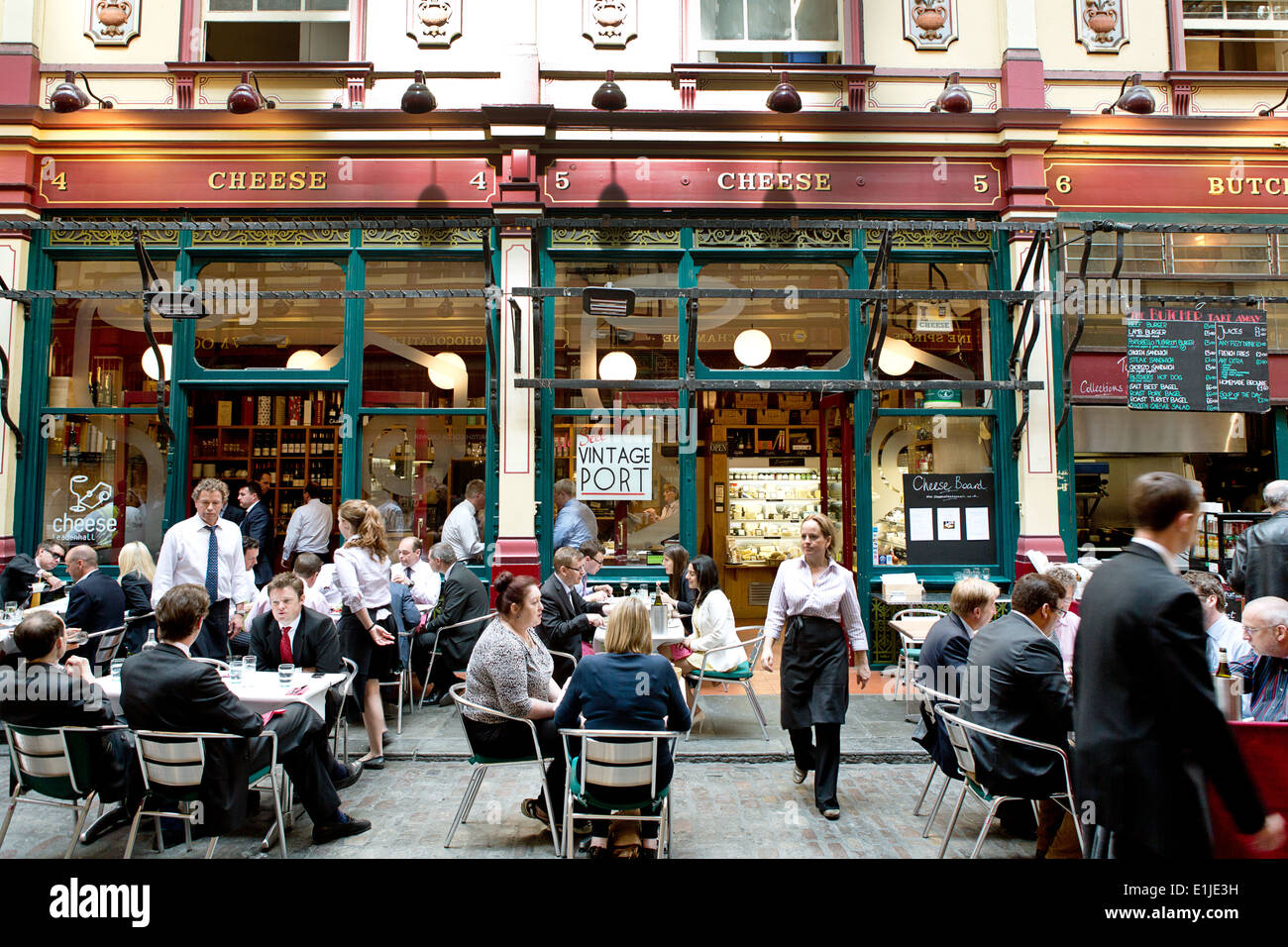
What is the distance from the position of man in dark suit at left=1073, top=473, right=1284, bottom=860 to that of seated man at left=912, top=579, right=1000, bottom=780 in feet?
5.93

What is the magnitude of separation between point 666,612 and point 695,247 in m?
4.40

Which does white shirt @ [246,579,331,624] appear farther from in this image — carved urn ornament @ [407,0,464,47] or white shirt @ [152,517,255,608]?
carved urn ornament @ [407,0,464,47]

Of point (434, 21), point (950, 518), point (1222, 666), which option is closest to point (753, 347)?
point (950, 518)

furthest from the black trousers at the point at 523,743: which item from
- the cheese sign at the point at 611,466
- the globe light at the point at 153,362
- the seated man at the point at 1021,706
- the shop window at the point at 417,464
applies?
the globe light at the point at 153,362

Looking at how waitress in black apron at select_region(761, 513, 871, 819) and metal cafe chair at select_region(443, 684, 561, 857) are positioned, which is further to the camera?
waitress in black apron at select_region(761, 513, 871, 819)

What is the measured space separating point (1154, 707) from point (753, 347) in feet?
22.3

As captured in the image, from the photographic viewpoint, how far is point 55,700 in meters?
4.32

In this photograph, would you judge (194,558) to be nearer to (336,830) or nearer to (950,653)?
(336,830)

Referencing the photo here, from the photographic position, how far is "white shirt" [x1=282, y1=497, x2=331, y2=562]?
30.2ft

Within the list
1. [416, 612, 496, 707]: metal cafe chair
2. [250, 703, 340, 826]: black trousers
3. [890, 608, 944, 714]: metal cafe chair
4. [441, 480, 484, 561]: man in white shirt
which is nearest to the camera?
[250, 703, 340, 826]: black trousers

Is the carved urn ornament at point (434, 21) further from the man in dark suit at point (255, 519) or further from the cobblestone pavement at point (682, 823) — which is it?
the cobblestone pavement at point (682, 823)

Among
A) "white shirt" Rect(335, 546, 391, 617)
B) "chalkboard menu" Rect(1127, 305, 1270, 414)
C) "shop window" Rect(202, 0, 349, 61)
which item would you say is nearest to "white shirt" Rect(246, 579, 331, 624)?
"white shirt" Rect(335, 546, 391, 617)
